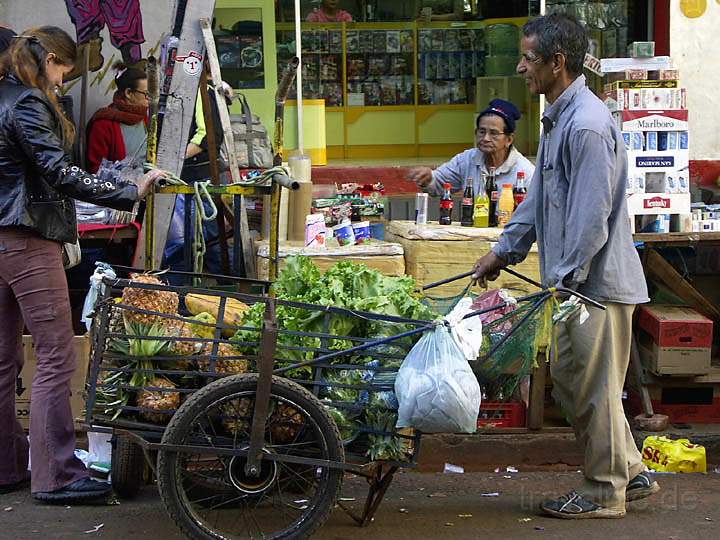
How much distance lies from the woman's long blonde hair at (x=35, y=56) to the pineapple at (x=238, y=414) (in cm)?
155

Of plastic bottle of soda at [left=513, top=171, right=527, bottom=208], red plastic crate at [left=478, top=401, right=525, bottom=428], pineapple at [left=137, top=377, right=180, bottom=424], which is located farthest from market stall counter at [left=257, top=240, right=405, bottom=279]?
pineapple at [left=137, top=377, right=180, bottom=424]

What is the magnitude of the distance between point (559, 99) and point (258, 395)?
1.78 metres

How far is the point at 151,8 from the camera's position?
7516 mm

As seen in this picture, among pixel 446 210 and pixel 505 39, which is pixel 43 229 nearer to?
pixel 446 210

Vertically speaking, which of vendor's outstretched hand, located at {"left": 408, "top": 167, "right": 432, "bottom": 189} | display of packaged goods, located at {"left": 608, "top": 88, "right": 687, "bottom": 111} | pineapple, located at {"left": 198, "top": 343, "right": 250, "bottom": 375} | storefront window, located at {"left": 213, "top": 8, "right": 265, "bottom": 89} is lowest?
pineapple, located at {"left": 198, "top": 343, "right": 250, "bottom": 375}

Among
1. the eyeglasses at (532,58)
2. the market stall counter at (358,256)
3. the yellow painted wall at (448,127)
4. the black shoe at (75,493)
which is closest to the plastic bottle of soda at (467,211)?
the market stall counter at (358,256)

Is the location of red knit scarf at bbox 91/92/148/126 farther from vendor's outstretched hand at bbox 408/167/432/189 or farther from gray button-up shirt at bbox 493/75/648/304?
gray button-up shirt at bbox 493/75/648/304

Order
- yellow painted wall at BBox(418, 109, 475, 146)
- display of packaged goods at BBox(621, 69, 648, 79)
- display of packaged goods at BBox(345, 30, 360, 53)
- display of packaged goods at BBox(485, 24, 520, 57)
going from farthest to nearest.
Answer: yellow painted wall at BBox(418, 109, 475, 146) → display of packaged goods at BBox(345, 30, 360, 53) → display of packaged goods at BBox(485, 24, 520, 57) → display of packaged goods at BBox(621, 69, 648, 79)

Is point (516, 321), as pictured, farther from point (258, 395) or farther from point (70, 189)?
point (70, 189)

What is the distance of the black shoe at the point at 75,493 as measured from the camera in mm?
4867

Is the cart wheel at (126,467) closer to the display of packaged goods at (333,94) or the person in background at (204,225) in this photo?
the person in background at (204,225)

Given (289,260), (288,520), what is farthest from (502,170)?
(288,520)

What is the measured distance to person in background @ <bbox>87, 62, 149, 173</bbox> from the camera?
7.20 metres

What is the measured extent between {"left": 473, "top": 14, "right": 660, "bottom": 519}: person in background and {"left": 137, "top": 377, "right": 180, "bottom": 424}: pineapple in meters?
1.61
